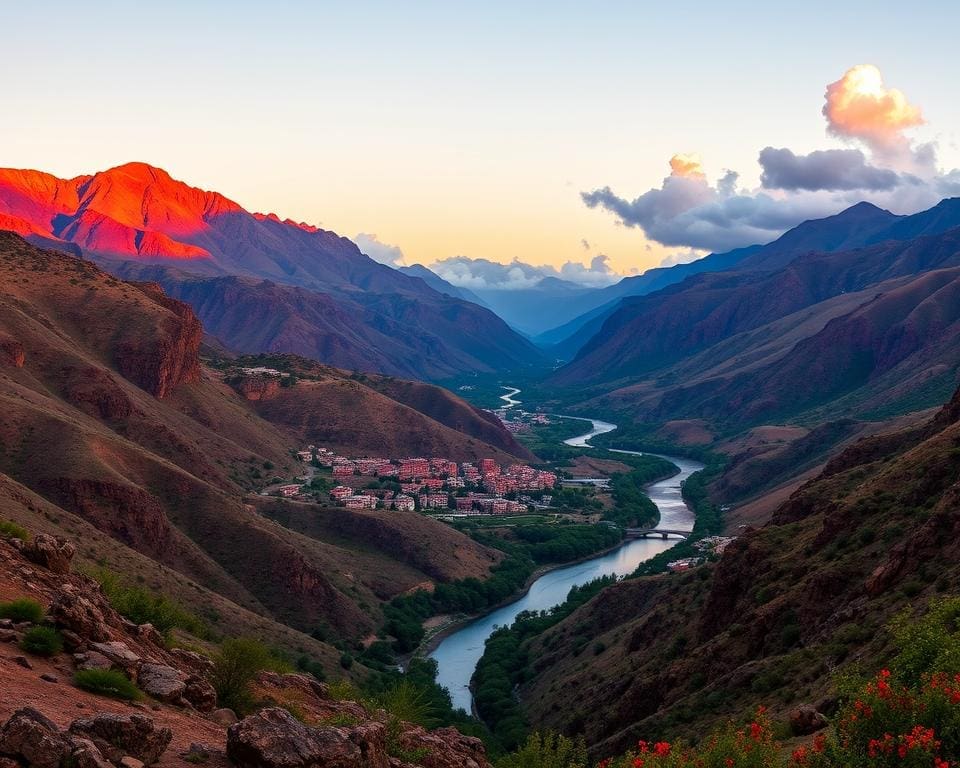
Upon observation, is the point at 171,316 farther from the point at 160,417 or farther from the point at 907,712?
the point at 907,712

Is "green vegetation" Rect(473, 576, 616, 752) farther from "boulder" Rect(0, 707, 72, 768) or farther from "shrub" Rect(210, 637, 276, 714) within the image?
"boulder" Rect(0, 707, 72, 768)

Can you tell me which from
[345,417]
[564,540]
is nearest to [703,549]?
[564,540]

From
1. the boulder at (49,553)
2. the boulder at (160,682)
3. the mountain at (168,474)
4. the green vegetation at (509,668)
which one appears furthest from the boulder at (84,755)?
the mountain at (168,474)

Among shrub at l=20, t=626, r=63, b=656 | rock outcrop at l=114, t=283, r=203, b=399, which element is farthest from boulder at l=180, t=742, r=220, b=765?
rock outcrop at l=114, t=283, r=203, b=399

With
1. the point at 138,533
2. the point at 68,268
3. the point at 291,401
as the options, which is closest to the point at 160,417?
the point at 68,268

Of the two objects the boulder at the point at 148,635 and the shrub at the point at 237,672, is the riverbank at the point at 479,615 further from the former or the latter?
the boulder at the point at 148,635

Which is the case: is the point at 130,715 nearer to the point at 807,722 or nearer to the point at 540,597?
the point at 807,722
